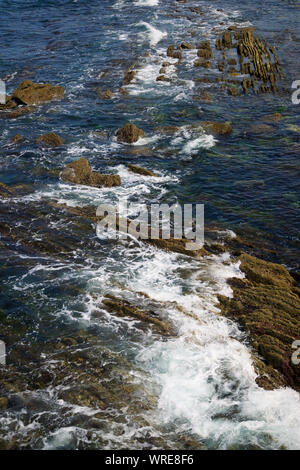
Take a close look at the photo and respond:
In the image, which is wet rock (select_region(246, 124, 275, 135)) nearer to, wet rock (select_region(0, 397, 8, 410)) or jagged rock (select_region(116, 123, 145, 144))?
jagged rock (select_region(116, 123, 145, 144))

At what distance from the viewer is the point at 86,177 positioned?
22.7 m

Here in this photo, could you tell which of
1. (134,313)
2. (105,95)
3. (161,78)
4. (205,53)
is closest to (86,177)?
(134,313)

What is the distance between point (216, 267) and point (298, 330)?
3914 millimetres

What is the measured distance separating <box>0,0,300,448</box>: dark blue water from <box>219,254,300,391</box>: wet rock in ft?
2.07

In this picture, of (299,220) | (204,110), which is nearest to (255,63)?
(204,110)

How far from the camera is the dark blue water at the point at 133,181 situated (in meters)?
12.8

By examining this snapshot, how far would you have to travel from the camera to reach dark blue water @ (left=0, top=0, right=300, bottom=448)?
12.8 m

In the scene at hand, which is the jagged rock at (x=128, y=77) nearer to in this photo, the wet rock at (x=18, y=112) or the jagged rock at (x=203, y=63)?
the jagged rock at (x=203, y=63)

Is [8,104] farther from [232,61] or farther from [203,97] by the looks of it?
[232,61]

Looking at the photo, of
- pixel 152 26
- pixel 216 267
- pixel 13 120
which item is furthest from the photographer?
pixel 152 26

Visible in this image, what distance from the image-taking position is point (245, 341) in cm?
1363

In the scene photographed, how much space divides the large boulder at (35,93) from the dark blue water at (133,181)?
3.42 feet

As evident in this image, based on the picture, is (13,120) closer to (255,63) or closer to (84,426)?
(255,63)

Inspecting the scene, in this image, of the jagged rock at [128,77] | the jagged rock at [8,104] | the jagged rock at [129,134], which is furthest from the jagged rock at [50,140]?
the jagged rock at [128,77]
